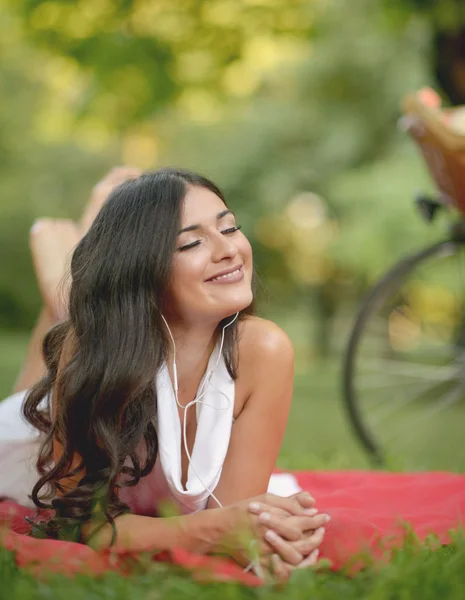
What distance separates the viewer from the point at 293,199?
12.0 meters

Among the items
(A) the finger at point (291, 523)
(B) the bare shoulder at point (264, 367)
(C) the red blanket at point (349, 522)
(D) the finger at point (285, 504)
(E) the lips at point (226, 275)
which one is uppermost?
(E) the lips at point (226, 275)

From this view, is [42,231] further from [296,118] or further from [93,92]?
[296,118]

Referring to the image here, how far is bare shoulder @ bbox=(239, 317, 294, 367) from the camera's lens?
2.14m

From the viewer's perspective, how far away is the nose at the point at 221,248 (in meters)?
2.01

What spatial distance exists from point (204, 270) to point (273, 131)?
387 inches

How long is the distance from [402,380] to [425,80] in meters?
6.10

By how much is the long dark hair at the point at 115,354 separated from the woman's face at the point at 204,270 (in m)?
0.03

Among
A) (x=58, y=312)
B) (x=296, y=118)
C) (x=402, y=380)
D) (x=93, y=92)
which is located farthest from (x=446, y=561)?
(x=296, y=118)

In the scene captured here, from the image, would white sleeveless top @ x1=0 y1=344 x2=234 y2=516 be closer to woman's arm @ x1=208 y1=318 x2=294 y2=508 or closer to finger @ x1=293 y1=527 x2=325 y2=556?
woman's arm @ x1=208 y1=318 x2=294 y2=508

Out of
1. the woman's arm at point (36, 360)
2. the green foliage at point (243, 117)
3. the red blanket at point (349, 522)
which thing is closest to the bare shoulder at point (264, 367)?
the red blanket at point (349, 522)

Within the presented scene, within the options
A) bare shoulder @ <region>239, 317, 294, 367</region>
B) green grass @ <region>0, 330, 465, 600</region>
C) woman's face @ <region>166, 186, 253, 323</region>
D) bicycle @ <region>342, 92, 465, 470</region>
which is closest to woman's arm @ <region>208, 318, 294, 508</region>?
bare shoulder @ <region>239, 317, 294, 367</region>

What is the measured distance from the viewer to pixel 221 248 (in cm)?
202

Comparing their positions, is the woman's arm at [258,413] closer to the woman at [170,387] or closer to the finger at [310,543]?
the woman at [170,387]

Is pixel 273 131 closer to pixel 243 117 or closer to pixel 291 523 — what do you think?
pixel 243 117
